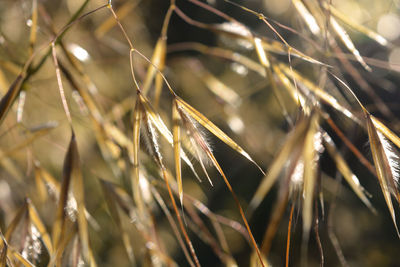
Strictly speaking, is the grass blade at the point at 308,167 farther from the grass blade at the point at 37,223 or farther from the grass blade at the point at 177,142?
the grass blade at the point at 37,223

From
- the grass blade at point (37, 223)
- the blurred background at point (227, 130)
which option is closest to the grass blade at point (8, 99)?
the grass blade at point (37, 223)

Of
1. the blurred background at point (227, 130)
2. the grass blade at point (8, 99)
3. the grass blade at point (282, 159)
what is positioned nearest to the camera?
the grass blade at point (282, 159)

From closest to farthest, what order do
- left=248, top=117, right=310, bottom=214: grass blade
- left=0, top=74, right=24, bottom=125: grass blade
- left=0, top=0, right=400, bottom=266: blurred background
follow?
left=248, top=117, right=310, bottom=214: grass blade
left=0, top=74, right=24, bottom=125: grass blade
left=0, top=0, right=400, bottom=266: blurred background

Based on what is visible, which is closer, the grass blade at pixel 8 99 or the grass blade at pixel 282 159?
the grass blade at pixel 282 159

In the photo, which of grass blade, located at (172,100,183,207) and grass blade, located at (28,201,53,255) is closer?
grass blade, located at (172,100,183,207)

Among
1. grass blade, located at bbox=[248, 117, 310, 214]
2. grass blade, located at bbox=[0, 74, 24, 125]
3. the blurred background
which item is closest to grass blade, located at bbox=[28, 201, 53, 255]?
grass blade, located at bbox=[0, 74, 24, 125]

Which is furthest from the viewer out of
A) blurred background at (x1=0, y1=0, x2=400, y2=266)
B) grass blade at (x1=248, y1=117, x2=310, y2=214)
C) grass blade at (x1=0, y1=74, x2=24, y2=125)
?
blurred background at (x1=0, y1=0, x2=400, y2=266)

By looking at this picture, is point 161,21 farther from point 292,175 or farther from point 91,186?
point 292,175

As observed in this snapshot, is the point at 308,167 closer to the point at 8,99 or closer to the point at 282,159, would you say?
the point at 282,159

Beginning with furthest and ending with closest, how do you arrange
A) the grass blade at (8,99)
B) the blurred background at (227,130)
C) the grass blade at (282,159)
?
1. the blurred background at (227,130)
2. the grass blade at (8,99)
3. the grass blade at (282,159)

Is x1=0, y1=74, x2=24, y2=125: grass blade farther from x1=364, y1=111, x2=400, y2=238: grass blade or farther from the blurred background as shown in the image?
the blurred background

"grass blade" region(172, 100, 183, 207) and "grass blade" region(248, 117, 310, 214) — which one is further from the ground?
"grass blade" region(172, 100, 183, 207)

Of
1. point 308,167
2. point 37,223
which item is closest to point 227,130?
point 37,223
